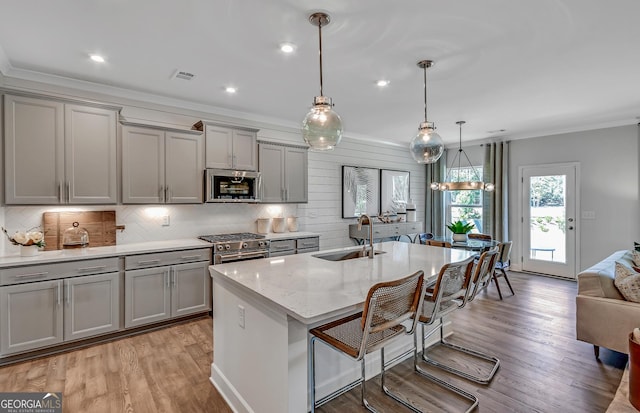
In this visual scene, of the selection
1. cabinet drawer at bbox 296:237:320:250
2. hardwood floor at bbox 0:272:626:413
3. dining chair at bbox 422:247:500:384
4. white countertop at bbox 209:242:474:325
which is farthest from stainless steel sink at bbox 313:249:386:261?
cabinet drawer at bbox 296:237:320:250

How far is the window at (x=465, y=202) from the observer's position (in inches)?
271

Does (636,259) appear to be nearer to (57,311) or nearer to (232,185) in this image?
(232,185)

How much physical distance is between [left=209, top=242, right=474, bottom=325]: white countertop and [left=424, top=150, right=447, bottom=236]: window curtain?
4.37 m

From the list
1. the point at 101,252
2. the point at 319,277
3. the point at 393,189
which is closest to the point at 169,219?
the point at 101,252

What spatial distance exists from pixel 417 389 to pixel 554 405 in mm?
908

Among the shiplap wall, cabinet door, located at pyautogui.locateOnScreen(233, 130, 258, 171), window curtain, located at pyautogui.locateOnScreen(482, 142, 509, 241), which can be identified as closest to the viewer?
the shiplap wall

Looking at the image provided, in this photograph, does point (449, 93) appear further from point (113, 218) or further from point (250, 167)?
point (113, 218)

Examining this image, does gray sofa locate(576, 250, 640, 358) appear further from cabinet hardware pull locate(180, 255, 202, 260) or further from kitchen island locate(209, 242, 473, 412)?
cabinet hardware pull locate(180, 255, 202, 260)

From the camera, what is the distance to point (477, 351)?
9.75 ft

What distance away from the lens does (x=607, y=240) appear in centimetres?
525

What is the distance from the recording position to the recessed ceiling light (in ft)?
8.70

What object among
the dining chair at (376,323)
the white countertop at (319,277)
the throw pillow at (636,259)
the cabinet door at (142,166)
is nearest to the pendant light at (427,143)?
the white countertop at (319,277)

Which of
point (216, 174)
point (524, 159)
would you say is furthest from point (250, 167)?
point (524, 159)

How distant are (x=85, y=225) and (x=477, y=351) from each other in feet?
13.9
